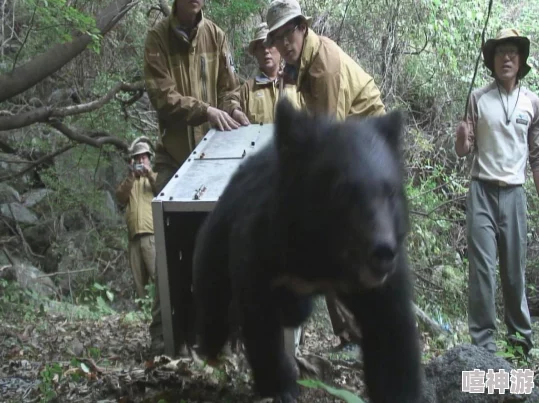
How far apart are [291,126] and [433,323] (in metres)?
4.67

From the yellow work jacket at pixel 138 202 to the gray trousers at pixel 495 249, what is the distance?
4810mm

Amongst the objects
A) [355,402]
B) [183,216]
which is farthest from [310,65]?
[355,402]

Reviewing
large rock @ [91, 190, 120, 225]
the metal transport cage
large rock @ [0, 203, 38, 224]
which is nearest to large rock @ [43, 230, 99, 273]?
large rock @ [91, 190, 120, 225]

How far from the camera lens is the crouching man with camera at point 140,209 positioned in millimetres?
9320

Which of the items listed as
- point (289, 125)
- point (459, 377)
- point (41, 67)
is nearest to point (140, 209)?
point (41, 67)

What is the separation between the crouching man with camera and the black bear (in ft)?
18.4

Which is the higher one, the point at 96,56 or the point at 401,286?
the point at 96,56

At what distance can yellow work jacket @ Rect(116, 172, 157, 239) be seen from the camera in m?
9.45

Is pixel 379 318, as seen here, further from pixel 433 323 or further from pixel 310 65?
pixel 433 323

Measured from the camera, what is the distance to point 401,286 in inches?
127

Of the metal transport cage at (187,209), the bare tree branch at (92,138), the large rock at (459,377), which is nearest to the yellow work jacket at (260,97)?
the metal transport cage at (187,209)

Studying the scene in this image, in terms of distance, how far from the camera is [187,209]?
4.29m

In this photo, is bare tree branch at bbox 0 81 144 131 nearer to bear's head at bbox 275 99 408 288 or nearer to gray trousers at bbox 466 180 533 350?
gray trousers at bbox 466 180 533 350

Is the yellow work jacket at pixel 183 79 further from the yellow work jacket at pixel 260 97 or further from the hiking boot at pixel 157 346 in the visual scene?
the hiking boot at pixel 157 346
